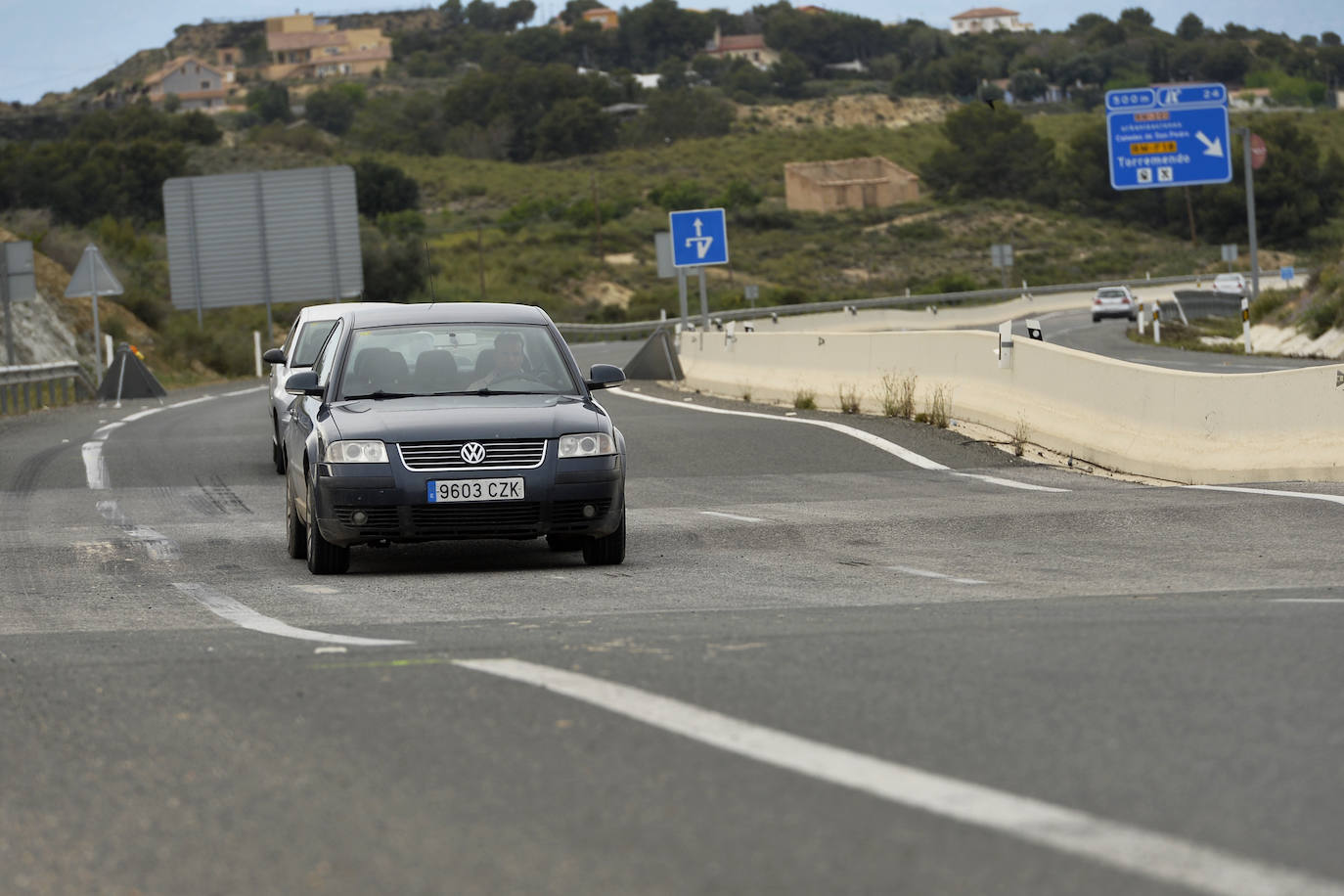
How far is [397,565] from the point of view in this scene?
11328 millimetres

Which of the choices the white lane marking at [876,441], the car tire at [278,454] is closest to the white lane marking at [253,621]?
the car tire at [278,454]

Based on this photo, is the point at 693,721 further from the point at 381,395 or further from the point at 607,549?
the point at 381,395

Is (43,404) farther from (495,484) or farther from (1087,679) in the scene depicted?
(1087,679)

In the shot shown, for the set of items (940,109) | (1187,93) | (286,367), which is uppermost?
(940,109)

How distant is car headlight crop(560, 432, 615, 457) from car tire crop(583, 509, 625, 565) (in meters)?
0.50

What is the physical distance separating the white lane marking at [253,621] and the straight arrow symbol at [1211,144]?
33.6 m

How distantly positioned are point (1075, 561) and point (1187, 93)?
105ft

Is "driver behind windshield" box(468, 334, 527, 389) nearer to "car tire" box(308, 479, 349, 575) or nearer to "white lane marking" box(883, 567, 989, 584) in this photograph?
"car tire" box(308, 479, 349, 575)

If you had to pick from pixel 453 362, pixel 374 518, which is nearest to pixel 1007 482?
pixel 453 362

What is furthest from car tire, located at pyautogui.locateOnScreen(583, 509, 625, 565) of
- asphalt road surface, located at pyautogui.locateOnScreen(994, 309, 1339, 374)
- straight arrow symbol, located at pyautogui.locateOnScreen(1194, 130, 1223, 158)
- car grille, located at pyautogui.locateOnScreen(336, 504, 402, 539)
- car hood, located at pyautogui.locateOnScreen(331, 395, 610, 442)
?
straight arrow symbol, located at pyautogui.locateOnScreen(1194, 130, 1223, 158)

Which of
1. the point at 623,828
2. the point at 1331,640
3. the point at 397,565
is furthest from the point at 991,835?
the point at 397,565

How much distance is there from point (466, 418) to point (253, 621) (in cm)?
252

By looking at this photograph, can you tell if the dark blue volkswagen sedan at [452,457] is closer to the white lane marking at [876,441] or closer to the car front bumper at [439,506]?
the car front bumper at [439,506]

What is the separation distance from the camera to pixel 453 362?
11.5 m
